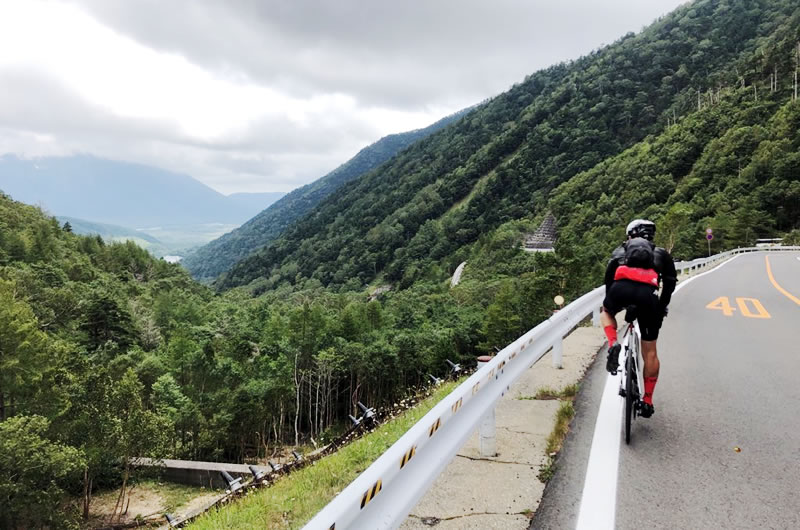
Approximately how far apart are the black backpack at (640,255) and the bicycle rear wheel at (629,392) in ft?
2.77

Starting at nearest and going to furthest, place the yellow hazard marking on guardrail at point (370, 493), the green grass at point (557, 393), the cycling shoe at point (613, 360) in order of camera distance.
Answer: the yellow hazard marking on guardrail at point (370, 493)
the cycling shoe at point (613, 360)
the green grass at point (557, 393)

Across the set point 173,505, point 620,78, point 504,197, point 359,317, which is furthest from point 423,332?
point 620,78

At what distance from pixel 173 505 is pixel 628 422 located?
89.1ft

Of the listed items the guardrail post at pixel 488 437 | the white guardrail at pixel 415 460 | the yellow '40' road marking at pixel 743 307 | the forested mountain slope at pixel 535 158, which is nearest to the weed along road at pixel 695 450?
the guardrail post at pixel 488 437

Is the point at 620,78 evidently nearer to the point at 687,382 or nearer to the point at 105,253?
the point at 105,253

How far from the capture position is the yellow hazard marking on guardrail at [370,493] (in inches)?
76.2

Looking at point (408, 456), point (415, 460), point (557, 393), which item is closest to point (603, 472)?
point (415, 460)

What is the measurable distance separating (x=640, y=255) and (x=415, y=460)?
2.80 metres

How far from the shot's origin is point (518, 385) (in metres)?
5.63

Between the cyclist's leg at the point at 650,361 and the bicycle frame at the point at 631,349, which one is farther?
the cyclist's leg at the point at 650,361

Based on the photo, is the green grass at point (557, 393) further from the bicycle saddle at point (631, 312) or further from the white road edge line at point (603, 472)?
the bicycle saddle at point (631, 312)

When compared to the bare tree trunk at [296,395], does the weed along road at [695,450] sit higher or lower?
higher

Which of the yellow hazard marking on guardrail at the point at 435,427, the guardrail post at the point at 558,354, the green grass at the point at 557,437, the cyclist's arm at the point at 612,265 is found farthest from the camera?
the guardrail post at the point at 558,354

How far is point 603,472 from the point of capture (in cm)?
333
